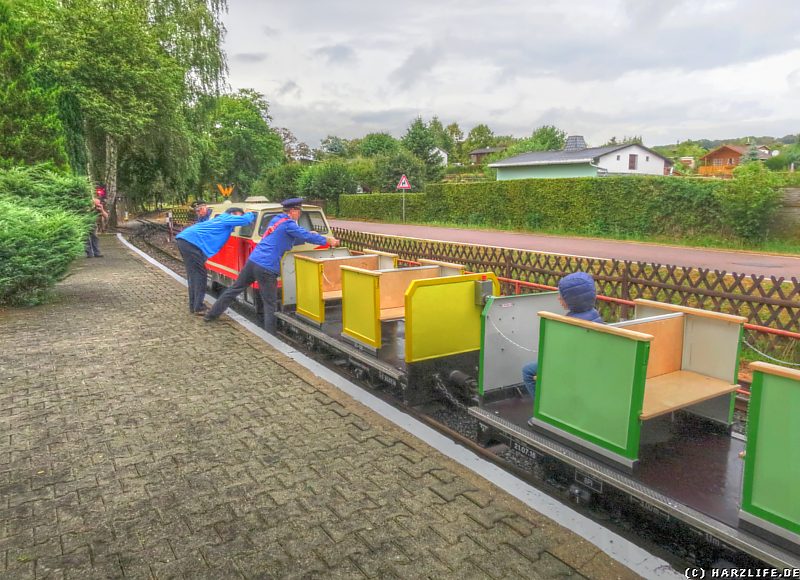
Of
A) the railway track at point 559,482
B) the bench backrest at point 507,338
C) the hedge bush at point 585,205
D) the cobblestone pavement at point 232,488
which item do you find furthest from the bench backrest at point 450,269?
the hedge bush at point 585,205

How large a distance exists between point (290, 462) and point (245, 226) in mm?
6186

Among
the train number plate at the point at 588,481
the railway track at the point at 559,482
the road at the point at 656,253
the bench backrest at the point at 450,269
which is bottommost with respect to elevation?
the railway track at the point at 559,482

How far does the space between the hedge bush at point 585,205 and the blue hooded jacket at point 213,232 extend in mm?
16799

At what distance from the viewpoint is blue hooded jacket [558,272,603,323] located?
162 inches

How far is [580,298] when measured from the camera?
4.12 meters

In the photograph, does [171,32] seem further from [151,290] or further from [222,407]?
[222,407]

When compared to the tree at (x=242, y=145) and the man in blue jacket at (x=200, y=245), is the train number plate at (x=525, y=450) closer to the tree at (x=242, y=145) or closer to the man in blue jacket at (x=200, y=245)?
the man in blue jacket at (x=200, y=245)

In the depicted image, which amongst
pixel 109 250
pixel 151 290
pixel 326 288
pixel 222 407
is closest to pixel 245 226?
pixel 326 288

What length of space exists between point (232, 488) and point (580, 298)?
9.23 feet

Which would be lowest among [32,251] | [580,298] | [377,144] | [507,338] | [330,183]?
[507,338]

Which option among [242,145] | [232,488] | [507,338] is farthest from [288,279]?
[242,145]

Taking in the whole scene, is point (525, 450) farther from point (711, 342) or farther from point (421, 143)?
point (421, 143)

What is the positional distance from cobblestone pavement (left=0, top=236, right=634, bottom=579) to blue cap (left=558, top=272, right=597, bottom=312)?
1.45 meters

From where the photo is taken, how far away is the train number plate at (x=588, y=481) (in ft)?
12.0
